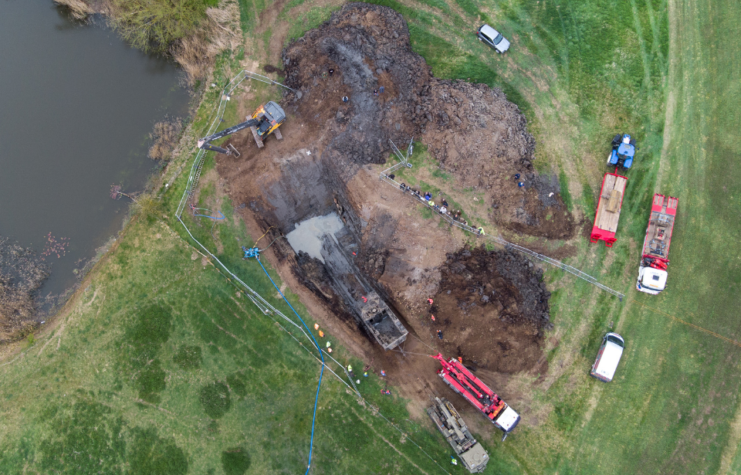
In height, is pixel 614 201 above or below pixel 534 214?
above

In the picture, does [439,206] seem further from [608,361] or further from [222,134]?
[222,134]

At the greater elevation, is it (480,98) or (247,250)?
(480,98)

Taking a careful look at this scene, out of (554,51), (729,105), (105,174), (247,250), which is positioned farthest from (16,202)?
(729,105)

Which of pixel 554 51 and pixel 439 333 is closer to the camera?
pixel 439 333

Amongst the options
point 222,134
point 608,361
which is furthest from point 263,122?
point 608,361

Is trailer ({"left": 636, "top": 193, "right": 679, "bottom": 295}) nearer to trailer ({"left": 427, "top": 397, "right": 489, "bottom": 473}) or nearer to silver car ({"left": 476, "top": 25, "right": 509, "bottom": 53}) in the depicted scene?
silver car ({"left": 476, "top": 25, "right": 509, "bottom": 53})

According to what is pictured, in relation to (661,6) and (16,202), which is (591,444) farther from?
(16,202)
